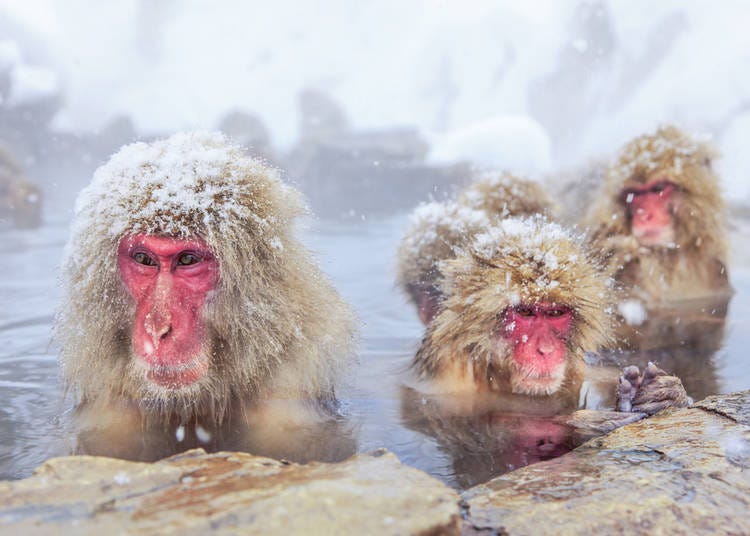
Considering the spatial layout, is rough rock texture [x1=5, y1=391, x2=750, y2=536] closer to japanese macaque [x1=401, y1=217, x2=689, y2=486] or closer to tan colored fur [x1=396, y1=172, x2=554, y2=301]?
japanese macaque [x1=401, y1=217, x2=689, y2=486]

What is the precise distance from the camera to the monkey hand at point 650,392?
2385mm

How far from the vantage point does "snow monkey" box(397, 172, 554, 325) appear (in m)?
3.47

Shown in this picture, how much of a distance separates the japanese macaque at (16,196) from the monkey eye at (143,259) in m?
7.11

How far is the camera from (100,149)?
12328 millimetres

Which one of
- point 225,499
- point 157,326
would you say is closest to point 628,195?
point 157,326

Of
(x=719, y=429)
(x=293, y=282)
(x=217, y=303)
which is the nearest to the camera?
(x=719, y=429)

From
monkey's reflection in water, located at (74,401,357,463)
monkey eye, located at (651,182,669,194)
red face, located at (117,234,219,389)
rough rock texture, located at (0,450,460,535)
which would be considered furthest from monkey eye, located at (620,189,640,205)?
rough rock texture, located at (0,450,460,535)

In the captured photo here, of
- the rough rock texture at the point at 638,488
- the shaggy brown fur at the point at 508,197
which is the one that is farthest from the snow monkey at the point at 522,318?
the shaggy brown fur at the point at 508,197

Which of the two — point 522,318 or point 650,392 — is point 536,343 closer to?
point 522,318

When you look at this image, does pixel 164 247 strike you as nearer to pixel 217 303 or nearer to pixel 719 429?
pixel 217 303

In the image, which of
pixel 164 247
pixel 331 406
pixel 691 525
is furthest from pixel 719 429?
pixel 164 247

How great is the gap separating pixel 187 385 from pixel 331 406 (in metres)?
0.64

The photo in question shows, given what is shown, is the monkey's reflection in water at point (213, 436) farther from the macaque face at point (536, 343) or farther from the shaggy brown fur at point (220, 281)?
the macaque face at point (536, 343)

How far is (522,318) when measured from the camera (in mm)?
2686
